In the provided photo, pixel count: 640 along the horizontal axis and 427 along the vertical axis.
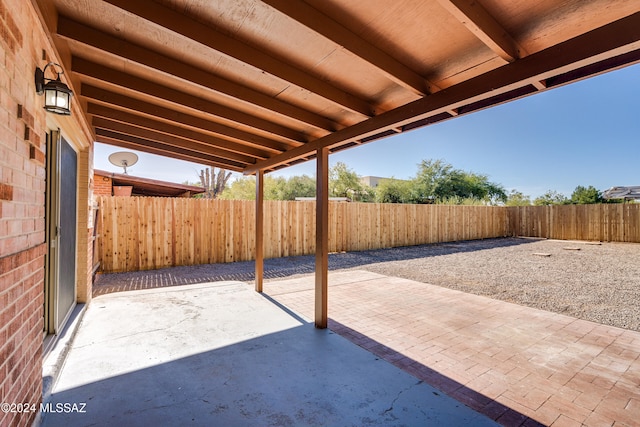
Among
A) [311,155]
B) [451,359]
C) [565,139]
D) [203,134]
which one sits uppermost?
[565,139]

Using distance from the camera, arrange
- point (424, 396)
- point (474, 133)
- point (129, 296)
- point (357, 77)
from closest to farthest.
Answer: point (424, 396) < point (357, 77) < point (129, 296) < point (474, 133)

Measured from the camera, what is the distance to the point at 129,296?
16.0ft

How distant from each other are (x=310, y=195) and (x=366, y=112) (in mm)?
26681

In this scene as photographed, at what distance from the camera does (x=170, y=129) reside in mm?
4008

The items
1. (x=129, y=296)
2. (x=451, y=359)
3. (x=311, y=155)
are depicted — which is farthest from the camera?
(x=129, y=296)

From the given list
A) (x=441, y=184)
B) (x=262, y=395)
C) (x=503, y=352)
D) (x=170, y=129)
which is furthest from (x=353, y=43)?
(x=441, y=184)

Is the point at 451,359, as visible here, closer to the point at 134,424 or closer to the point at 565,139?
the point at 134,424

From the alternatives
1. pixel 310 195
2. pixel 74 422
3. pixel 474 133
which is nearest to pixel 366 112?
pixel 74 422

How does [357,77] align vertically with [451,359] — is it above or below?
above

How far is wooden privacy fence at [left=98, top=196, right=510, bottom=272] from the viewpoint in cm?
696

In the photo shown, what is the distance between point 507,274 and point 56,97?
8.52 metres

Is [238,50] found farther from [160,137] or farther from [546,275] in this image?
[546,275]

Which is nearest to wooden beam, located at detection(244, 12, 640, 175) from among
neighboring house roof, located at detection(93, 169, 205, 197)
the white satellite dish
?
the white satellite dish

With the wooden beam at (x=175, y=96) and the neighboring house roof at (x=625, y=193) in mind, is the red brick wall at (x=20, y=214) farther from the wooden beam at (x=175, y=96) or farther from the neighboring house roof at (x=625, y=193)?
the neighboring house roof at (x=625, y=193)
